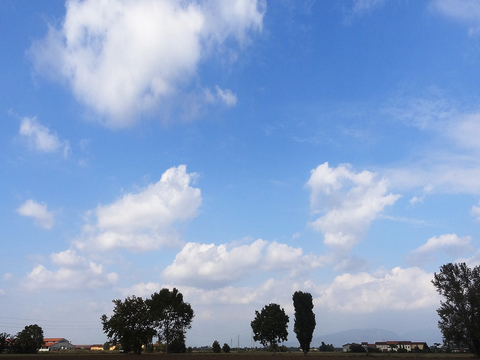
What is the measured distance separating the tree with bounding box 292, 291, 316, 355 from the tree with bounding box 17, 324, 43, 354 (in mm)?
78633

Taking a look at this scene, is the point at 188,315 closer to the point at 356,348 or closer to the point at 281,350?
the point at 281,350

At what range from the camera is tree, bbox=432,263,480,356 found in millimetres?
72500

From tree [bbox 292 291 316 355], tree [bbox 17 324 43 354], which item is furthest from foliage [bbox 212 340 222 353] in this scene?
tree [bbox 17 324 43 354]

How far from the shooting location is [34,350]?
112m

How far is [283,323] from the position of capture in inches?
4375

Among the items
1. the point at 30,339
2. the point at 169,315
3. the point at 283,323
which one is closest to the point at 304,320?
the point at 283,323

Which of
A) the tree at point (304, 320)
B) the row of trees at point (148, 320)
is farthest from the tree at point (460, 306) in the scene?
the row of trees at point (148, 320)

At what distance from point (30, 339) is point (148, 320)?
153 ft

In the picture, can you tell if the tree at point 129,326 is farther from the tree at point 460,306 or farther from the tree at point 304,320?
the tree at point 460,306

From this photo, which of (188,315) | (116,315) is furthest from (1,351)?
(188,315)

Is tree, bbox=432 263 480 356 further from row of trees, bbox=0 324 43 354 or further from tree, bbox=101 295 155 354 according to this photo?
row of trees, bbox=0 324 43 354

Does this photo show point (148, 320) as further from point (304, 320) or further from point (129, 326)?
point (304, 320)

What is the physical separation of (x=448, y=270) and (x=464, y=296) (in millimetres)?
6274

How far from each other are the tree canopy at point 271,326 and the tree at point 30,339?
66.9m
